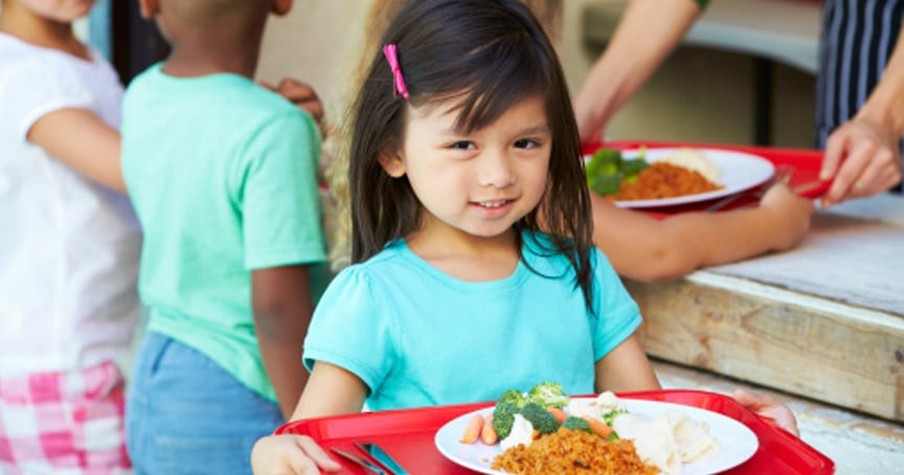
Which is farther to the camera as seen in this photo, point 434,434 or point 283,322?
point 283,322

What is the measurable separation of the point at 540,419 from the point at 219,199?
1.03 m

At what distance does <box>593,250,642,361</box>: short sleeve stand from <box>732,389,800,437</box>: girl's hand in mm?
215

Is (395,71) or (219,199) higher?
(395,71)

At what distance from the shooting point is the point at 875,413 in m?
2.02

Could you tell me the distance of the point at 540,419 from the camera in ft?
4.50

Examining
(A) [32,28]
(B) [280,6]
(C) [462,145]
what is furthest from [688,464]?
(A) [32,28]

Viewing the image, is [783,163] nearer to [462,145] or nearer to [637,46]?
[637,46]

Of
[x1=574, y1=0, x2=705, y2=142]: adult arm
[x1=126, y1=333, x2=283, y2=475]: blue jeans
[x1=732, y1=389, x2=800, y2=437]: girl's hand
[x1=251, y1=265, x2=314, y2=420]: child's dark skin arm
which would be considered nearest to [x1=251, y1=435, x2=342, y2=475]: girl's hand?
[x1=732, y1=389, x2=800, y2=437]: girl's hand

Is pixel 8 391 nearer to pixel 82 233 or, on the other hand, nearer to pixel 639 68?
pixel 82 233

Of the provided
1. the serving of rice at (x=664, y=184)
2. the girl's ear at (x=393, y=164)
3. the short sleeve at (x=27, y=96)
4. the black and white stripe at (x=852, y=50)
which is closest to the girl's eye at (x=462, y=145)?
the girl's ear at (x=393, y=164)

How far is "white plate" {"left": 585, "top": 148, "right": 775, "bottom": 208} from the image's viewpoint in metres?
2.29

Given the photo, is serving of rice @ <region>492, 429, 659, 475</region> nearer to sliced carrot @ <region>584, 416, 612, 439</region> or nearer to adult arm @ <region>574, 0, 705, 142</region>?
sliced carrot @ <region>584, 416, 612, 439</region>

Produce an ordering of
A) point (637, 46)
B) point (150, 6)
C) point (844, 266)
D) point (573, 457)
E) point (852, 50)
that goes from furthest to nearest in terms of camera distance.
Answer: point (852, 50)
point (637, 46)
point (150, 6)
point (844, 266)
point (573, 457)

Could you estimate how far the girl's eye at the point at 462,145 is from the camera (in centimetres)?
157
